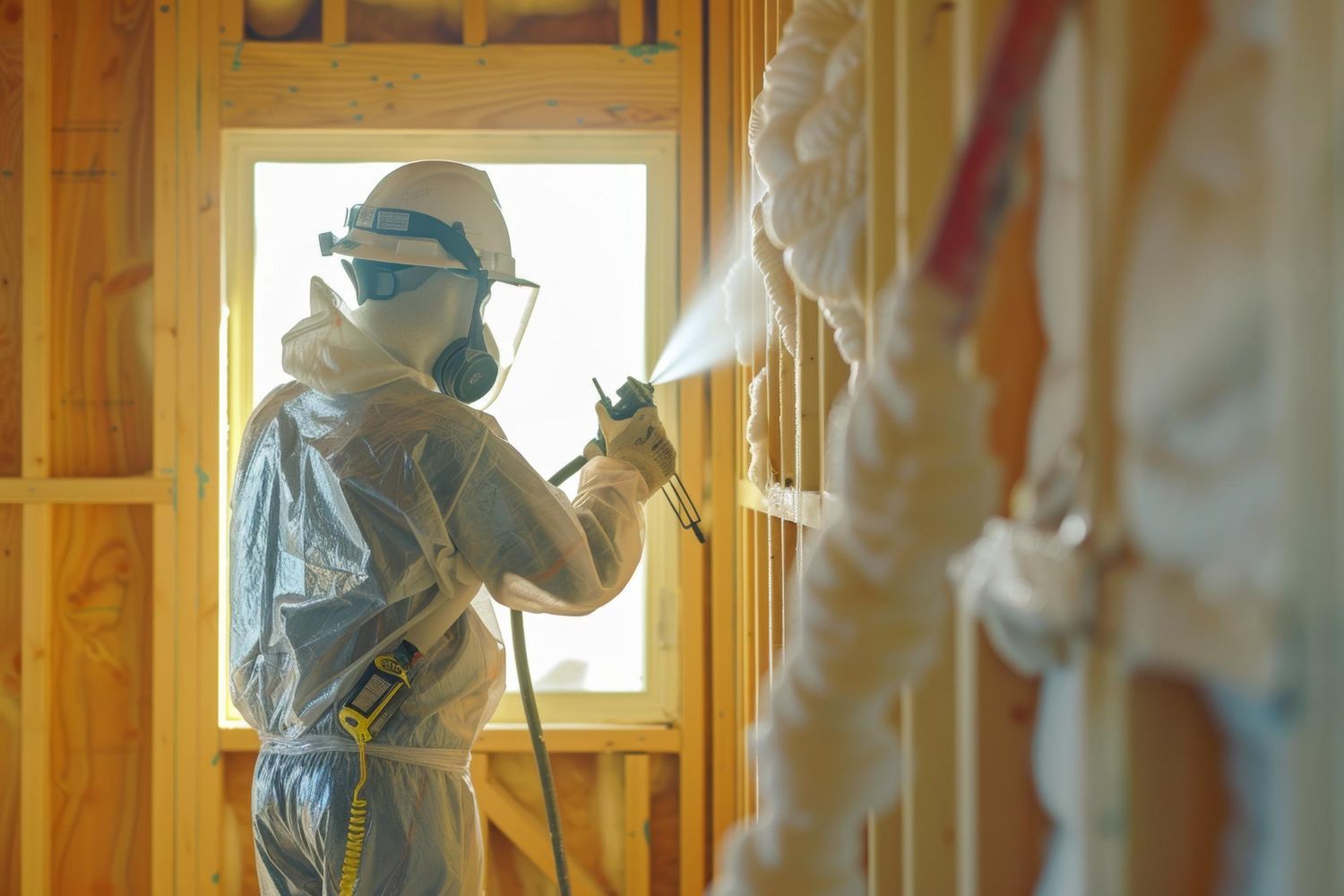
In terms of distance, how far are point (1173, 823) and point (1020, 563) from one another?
13 cm

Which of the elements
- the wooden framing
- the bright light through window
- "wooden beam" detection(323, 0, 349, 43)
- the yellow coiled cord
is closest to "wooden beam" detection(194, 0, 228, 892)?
the wooden framing


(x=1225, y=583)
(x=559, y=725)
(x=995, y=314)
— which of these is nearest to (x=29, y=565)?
(x=559, y=725)

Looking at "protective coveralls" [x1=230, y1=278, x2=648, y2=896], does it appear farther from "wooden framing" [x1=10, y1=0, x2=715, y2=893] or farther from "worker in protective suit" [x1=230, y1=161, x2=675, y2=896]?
"wooden framing" [x1=10, y1=0, x2=715, y2=893]

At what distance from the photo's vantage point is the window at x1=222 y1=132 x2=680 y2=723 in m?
2.80

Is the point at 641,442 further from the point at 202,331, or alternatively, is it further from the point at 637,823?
the point at 202,331

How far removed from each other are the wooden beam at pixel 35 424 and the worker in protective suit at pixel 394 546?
3.53ft

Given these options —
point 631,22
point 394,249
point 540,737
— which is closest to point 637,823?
point 540,737

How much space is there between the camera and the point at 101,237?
8.99ft

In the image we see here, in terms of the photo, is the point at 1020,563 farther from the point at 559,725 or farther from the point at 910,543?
the point at 559,725

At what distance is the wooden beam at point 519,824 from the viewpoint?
272cm

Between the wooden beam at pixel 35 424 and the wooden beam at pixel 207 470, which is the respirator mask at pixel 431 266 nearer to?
the wooden beam at pixel 207 470

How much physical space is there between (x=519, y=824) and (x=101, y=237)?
179cm

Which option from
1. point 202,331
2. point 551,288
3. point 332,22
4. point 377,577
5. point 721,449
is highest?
point 332,22

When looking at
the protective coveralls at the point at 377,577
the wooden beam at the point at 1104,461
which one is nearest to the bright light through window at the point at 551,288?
the protective coveralls at the point at 377,577
